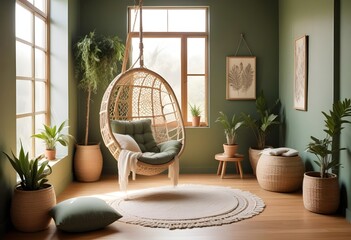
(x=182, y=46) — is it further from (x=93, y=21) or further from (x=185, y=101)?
(x=93, y=21)

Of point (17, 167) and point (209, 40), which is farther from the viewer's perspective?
point (209, 40)

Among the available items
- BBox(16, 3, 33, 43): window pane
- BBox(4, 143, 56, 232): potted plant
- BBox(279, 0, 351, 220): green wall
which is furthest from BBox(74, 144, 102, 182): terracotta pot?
BBox(279, 0, 351, 220): green wall

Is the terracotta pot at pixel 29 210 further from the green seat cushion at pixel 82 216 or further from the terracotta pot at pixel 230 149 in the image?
the terracotta pot at pixel 230 149

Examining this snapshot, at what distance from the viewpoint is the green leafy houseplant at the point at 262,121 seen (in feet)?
19.1

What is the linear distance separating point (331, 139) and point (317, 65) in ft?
2.95

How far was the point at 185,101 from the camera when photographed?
20.6 ft

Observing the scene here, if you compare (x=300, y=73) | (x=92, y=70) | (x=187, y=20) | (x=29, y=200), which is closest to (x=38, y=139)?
(x=92, y=70)

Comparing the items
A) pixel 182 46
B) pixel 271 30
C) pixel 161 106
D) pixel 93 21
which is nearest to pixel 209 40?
pixel 182 46

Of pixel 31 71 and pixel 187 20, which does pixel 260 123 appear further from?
pixel 31 71

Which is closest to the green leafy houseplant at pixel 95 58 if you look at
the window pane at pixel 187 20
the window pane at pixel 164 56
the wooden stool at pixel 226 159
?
the window pane at pixel 164 56

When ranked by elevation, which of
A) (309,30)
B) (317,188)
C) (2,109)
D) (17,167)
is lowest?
(317,188)

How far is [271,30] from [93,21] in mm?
2657

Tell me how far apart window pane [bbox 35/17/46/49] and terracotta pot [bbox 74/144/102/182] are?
144cm

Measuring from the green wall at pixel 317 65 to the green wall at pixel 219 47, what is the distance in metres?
0.19
